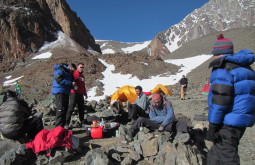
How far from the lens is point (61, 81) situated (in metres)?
5.34

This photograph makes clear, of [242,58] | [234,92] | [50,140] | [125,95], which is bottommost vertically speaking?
[50,140]

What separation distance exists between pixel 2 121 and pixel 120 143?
237 cm

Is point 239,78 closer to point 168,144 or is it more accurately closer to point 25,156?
point 168,144

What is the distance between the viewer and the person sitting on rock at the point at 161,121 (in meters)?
4.77

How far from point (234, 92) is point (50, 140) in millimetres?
3151

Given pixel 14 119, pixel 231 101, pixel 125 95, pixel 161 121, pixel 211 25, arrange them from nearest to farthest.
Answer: pixel 231 101 → pixel 14 119 → pixel 161 121 → pixel 125 95 → pixel 211 25

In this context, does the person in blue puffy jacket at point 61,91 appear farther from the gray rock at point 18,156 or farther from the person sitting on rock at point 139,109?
the person sitting on rock at point 139,109

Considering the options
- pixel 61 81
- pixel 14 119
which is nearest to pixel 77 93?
pixel 61 81

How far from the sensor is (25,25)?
153ft

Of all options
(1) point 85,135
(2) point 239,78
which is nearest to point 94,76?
(1) point 85,135

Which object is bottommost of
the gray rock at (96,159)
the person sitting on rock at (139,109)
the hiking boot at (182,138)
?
the gray rock at (96,159)

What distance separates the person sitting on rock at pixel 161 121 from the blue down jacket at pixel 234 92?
2093 millimetres

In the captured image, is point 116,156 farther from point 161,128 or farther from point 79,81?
point 79,81

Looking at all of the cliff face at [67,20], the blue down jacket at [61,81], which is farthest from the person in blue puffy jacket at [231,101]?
the cliff face at [67,20]
